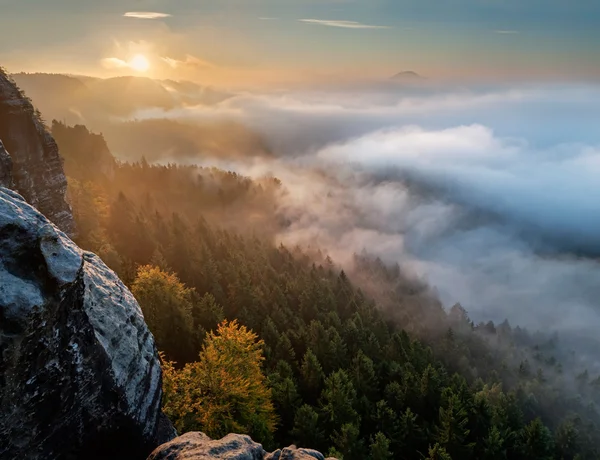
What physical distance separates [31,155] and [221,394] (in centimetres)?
4109

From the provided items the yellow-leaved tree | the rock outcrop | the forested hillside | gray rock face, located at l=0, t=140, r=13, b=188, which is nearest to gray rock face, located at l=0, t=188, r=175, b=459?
the rock outcrop

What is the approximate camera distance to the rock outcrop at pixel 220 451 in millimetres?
18078

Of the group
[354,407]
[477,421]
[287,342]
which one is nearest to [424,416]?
[477,421]

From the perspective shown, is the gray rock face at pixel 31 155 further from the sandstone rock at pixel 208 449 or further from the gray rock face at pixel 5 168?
the sandstone rock at pixel 208 449

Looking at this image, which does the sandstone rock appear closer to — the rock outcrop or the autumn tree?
the rock outcrop

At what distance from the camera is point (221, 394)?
115 feet

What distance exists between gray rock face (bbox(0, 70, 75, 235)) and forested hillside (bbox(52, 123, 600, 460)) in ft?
35.7

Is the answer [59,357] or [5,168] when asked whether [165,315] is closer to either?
[5,168]

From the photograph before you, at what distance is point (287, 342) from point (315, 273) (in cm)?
5585

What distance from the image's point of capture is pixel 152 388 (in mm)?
22922

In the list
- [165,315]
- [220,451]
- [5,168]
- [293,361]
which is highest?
[5,168]

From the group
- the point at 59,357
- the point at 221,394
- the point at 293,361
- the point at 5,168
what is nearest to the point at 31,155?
the point at 5,168

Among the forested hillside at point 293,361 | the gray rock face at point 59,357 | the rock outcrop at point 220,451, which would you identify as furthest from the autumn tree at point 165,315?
the rock outcrop at point 220,451

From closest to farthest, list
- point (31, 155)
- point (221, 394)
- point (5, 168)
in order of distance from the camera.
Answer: point (221, 394)
point (5, 168)
point (31, 155)
